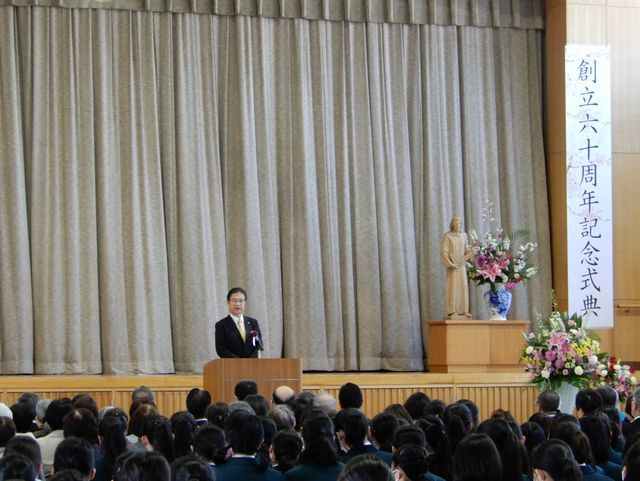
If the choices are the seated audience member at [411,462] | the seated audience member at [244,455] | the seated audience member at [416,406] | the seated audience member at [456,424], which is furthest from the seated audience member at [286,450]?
the seated audience member at [416,406]

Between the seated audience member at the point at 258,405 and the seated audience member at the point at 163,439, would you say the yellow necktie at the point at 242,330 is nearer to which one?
the seated audience member at the point at 258,405

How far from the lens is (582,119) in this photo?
1308 cm

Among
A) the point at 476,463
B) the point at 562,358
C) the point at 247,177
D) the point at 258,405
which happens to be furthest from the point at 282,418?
the point at 247,177

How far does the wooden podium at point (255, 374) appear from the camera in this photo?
27.9 feet

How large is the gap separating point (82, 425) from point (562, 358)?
4.07 meters

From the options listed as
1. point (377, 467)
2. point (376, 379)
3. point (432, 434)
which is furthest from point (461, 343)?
point (377, 467)

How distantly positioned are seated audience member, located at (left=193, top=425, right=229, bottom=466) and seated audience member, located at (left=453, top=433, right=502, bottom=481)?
1.15m

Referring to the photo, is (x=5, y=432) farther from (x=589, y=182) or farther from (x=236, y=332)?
(x=589, y=182)

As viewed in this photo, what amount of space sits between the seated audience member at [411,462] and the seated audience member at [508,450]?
357mm

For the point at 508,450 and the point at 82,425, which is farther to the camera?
the point at 82,425

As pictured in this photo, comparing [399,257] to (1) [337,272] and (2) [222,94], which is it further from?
(2) [222,94]

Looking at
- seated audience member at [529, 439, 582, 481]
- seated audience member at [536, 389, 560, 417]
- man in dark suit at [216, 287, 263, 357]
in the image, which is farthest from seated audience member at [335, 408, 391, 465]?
man in dark suit at [216, 287, 263, 357]

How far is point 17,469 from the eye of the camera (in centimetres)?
377

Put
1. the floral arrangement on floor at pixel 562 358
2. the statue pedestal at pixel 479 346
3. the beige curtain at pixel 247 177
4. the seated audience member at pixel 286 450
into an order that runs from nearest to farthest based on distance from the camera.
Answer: the seated audience member at pixel 286 450 → the floral arrangement on floor at pixel 562 358 → the statue pedestal at pixel 479 346 → the beige curtain at pixel 247 177
